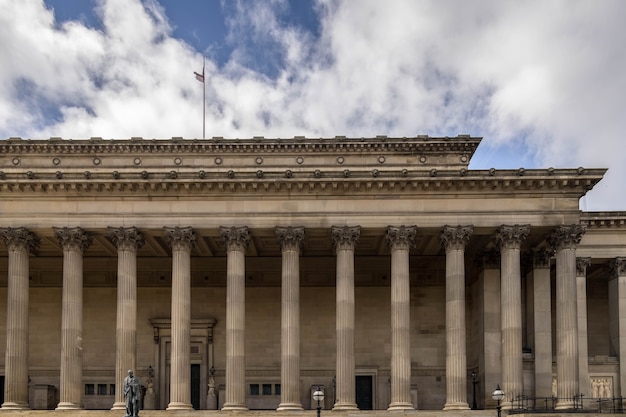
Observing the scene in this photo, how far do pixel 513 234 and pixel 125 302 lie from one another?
2189 centimetres

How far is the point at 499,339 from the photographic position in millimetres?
46031

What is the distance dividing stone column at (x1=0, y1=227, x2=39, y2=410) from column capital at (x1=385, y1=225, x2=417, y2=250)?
2043 centimetres

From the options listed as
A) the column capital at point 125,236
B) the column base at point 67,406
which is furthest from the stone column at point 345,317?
the column base at point 67,406

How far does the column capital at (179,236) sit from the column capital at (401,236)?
11.1 m

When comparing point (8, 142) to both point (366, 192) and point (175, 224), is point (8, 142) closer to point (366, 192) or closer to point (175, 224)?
point (175, 224)

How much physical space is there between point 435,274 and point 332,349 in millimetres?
8587

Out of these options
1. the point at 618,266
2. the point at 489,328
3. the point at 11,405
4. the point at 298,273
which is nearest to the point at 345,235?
the point at 298,273

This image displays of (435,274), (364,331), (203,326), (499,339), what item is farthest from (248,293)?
(499,339)

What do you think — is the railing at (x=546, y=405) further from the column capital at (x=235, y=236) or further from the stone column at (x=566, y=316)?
the column capital at (x=235, y=236)

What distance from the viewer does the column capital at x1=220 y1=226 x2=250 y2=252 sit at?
4441cm

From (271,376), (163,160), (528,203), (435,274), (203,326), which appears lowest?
(271,376)

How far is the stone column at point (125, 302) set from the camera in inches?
1715

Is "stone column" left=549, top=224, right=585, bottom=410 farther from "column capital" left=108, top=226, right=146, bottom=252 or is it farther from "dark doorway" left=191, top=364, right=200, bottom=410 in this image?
"column capital" left=108, top=226, right=146, bottom=252

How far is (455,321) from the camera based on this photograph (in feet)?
143
